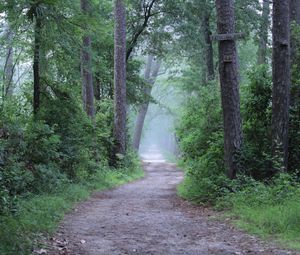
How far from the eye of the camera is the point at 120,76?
21438 millimetres

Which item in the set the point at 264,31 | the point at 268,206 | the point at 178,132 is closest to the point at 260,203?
→ the point at 268,206

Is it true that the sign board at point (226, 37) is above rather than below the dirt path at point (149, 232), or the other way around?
above

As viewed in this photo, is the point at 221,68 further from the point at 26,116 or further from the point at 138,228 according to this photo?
the point at 26,116

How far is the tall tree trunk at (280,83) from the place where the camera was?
10.8 metres

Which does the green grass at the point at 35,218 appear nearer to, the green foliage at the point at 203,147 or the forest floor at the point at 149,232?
the forest floor at the point at 149,232

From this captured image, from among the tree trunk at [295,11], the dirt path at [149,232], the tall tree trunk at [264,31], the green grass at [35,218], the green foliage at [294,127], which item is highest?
the tall tree trunk at [264,31]

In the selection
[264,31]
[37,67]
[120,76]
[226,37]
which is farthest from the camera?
[264,31]

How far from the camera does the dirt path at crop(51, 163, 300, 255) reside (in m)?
6.76

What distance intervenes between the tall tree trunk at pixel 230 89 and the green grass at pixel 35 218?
427 cm

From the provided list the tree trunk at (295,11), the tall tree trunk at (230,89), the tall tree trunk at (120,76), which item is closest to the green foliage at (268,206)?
the tall tree trunk at (230,89)

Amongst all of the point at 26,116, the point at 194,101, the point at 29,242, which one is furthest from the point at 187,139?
the point at 29,242

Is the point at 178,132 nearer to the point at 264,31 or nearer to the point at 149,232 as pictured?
the point at 149,232

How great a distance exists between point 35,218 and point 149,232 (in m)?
2.06

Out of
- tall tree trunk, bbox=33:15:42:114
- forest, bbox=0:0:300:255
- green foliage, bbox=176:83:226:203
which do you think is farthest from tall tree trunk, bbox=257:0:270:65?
tall tree trunk, bbox=33:15:42:114
